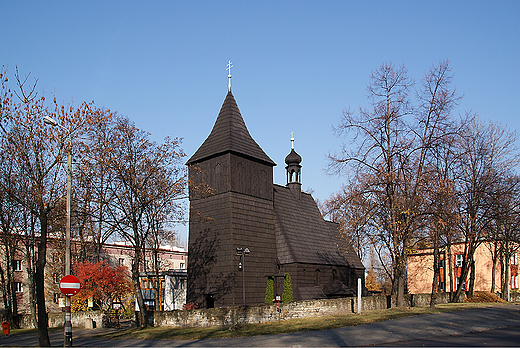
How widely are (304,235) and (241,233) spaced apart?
8.44 m

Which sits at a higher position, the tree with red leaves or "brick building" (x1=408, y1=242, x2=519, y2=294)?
the tree with red leaves

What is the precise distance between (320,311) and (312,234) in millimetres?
16109

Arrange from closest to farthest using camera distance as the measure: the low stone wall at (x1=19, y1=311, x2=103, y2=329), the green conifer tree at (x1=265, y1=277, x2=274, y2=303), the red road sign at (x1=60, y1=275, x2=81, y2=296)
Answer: the red road sign at (x1=60, y1=275, x2=81, y2=296), the low stone wall at (x1=19, y1=311, x2=103, y2=329), the green conifer tree at (x1=265, y1=277, x2=274, y2=303)

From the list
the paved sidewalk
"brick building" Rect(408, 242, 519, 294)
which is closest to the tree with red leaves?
the paved sidewalk

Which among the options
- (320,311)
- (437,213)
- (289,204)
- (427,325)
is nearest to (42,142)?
(320,311)

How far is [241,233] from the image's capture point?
104ft

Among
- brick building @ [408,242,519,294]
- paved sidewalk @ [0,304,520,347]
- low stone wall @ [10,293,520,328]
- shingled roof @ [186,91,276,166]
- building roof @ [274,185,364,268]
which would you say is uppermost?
shingled roof @ [186,91,276,166]

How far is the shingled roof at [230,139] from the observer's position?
33.2 meters

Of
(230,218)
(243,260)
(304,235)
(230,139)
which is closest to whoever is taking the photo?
(243,260)

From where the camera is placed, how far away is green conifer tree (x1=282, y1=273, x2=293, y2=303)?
32719mm

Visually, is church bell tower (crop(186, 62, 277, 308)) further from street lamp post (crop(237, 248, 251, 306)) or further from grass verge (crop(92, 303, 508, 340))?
grass verge (crop(92, 303, 508, 340))

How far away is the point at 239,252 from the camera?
2817 centimetres

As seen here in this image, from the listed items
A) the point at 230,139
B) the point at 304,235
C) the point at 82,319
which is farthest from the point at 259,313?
the point at 304,235

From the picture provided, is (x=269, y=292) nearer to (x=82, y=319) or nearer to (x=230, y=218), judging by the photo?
(x=230, y=218)
